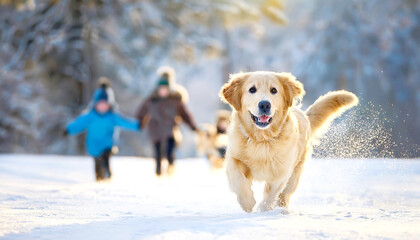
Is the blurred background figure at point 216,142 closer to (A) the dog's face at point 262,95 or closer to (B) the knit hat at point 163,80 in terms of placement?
(B) the knit hat at point 163,80

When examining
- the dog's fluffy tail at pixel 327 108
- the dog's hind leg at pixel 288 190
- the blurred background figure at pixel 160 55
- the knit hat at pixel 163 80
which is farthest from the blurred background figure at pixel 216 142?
the dog's hind leg at pixel 288 190

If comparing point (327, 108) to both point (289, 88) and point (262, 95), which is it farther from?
point (262, 95)

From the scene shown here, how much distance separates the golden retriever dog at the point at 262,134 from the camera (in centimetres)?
441

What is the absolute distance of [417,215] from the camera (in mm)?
4086

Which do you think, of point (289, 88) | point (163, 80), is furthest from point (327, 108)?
point (163, 80)

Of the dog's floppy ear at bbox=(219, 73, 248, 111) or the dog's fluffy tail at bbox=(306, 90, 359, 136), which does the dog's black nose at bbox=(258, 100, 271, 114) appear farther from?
the dog's fluffy tail at bbox=(306, 90, 359, 136)

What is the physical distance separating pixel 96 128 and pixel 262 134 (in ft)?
14.8

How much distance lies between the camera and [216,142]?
12.2 metres

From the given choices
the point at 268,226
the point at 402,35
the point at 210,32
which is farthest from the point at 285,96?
the point at 402,35

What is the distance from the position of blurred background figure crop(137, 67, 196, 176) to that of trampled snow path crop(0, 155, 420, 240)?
5.80 feet

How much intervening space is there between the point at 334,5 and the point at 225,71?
721 centimetres

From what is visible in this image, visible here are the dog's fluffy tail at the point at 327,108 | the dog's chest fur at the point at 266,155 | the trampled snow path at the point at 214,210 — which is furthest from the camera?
the dog's fluffy tail at the point at 327,108

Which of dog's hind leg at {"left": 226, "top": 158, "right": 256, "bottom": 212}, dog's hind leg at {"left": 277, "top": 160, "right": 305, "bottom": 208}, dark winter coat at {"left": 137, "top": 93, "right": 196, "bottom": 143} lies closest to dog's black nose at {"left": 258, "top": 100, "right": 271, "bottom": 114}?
dog's hind leg at {"left": 226, "top": 158, "right": 256, "bottom": 212}

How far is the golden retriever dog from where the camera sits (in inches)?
174
